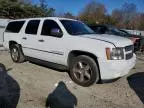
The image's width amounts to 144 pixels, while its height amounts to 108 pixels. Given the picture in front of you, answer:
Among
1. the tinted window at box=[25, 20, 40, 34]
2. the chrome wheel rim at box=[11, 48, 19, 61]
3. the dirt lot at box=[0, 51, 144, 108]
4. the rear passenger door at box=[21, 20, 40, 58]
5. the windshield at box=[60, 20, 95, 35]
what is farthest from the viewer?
the chrome wheel rim at box=[11, 48, 19, 61]

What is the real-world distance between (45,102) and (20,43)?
4051 mm

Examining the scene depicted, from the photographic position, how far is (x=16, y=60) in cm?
979

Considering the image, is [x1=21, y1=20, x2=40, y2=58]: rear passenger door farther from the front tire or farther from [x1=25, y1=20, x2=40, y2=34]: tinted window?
the front tire

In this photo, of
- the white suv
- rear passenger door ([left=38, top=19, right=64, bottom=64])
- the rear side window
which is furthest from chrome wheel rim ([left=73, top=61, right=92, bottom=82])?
the rear side window

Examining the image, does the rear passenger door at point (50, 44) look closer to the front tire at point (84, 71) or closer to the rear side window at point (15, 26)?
the front tire at point (84, 71)

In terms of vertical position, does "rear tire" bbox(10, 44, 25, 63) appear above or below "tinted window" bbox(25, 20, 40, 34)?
below

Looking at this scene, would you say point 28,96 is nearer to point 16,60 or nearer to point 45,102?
point 45,102

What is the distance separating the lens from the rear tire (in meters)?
9.43

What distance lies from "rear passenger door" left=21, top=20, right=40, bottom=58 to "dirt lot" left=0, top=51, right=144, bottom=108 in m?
0.63

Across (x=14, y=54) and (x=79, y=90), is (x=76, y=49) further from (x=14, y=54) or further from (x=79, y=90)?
(x=14, y=54)

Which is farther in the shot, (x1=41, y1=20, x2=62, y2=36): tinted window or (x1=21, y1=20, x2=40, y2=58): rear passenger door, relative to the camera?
(x1=21, y1=20, x2=40, y2=58): rear passenger door

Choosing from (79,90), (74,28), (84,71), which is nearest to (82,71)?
(84,71)

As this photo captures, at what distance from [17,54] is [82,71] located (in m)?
3.52

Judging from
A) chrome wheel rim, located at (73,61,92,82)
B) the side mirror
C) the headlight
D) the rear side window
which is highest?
the rear side window
